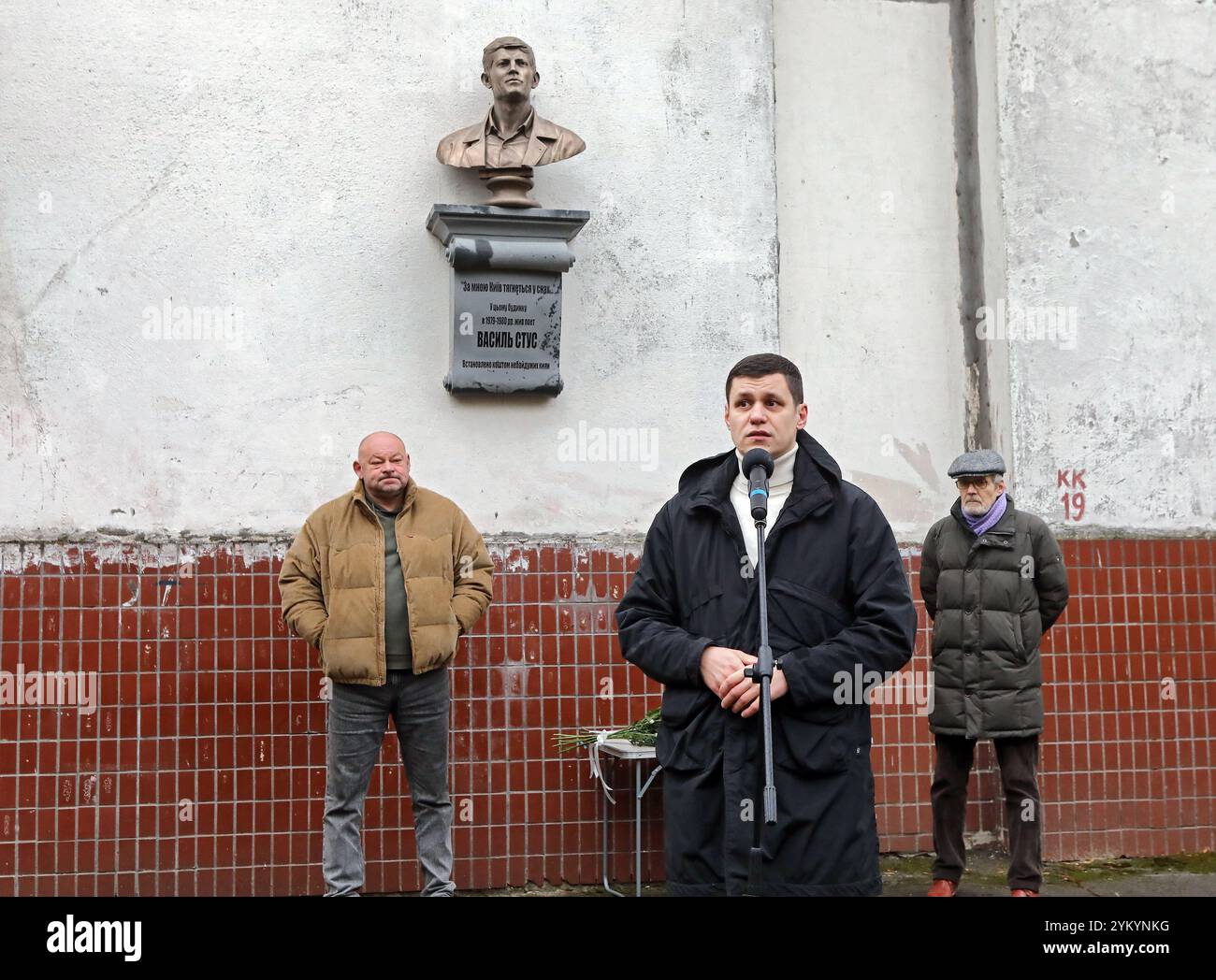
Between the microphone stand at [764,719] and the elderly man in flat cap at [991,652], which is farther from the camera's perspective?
the elderly man in flat cap at [991,652]

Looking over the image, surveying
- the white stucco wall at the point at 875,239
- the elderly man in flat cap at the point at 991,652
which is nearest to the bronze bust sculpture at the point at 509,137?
the white stucco wall at the point at 875,239

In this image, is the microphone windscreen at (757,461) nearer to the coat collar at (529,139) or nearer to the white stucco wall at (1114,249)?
the coat collar at (529,139)

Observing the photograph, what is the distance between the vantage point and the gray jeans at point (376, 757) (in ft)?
20.5

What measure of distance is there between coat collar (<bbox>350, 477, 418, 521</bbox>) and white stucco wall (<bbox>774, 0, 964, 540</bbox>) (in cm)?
266

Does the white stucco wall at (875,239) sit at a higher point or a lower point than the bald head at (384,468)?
higher

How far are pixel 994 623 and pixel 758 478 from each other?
3417 mm

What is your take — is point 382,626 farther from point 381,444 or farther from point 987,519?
point 987,519

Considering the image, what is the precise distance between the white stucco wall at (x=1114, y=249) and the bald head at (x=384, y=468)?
3.54 m

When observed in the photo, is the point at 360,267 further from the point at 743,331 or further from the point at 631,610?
the point at 631,610

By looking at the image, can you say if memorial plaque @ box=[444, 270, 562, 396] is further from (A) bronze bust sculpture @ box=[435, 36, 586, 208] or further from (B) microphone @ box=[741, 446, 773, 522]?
(B) microphone @ box=[741, 446, 773, 522]

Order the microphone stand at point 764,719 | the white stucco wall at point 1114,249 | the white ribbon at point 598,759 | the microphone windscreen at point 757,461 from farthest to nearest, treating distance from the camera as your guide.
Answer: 1. the white stucco wall at point 1114,249
2. the white ribbon at point 598,759
3. the microphone windscreen at point 757,461
4. the microphone stand at point 764,719

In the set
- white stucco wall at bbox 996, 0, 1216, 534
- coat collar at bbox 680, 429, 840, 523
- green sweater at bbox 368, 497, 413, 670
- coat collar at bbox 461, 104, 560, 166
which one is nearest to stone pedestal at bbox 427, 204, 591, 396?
coat collar at bbox 461, 104, 560, 166

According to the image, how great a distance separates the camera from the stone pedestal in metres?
7.27

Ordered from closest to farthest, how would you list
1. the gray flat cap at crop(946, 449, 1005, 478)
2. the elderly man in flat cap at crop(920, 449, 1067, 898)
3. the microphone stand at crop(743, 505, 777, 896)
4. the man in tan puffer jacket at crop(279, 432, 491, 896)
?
the microphone stand at crop(743, 505, 777, 896), the man in tan puffer jacket at crop(279, 432, 491, 896), the elderly man in flat cap at crop(920, 449, 1067, 898), the gray flat cap at crop(946, 449, 1005, 478)
